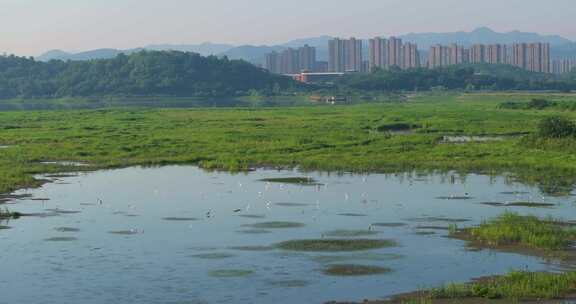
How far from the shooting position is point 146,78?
16800 cm

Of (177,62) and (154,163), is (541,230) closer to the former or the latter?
(154,163)

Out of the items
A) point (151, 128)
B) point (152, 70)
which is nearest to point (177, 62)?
point (152, 70)

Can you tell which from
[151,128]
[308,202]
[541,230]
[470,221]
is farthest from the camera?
[151,128]

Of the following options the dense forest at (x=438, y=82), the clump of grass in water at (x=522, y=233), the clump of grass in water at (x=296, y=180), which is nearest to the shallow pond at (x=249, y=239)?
the clump of grass in water at (x=296, y=180)

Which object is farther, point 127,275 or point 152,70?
point 152,70

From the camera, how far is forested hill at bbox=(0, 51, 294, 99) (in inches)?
6526

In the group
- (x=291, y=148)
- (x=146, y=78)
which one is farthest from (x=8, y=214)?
(x=146, y=78)

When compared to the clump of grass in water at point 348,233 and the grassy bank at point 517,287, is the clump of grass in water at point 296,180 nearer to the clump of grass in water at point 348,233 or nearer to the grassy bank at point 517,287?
the clump of grass in water at point 348,233

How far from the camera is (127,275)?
60.6 feet

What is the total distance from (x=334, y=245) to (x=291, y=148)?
2298cm

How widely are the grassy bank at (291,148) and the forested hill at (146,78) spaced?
97.7 m

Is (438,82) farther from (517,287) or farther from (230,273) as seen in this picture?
(517,287)

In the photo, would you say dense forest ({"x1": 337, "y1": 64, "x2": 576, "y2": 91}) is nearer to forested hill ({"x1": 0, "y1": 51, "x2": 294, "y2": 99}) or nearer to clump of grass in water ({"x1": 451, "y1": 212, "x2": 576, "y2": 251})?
forested hill ({"x1": 0, "y1": 51, "x2": 294, "y2": 99})

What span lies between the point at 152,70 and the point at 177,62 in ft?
20.2
